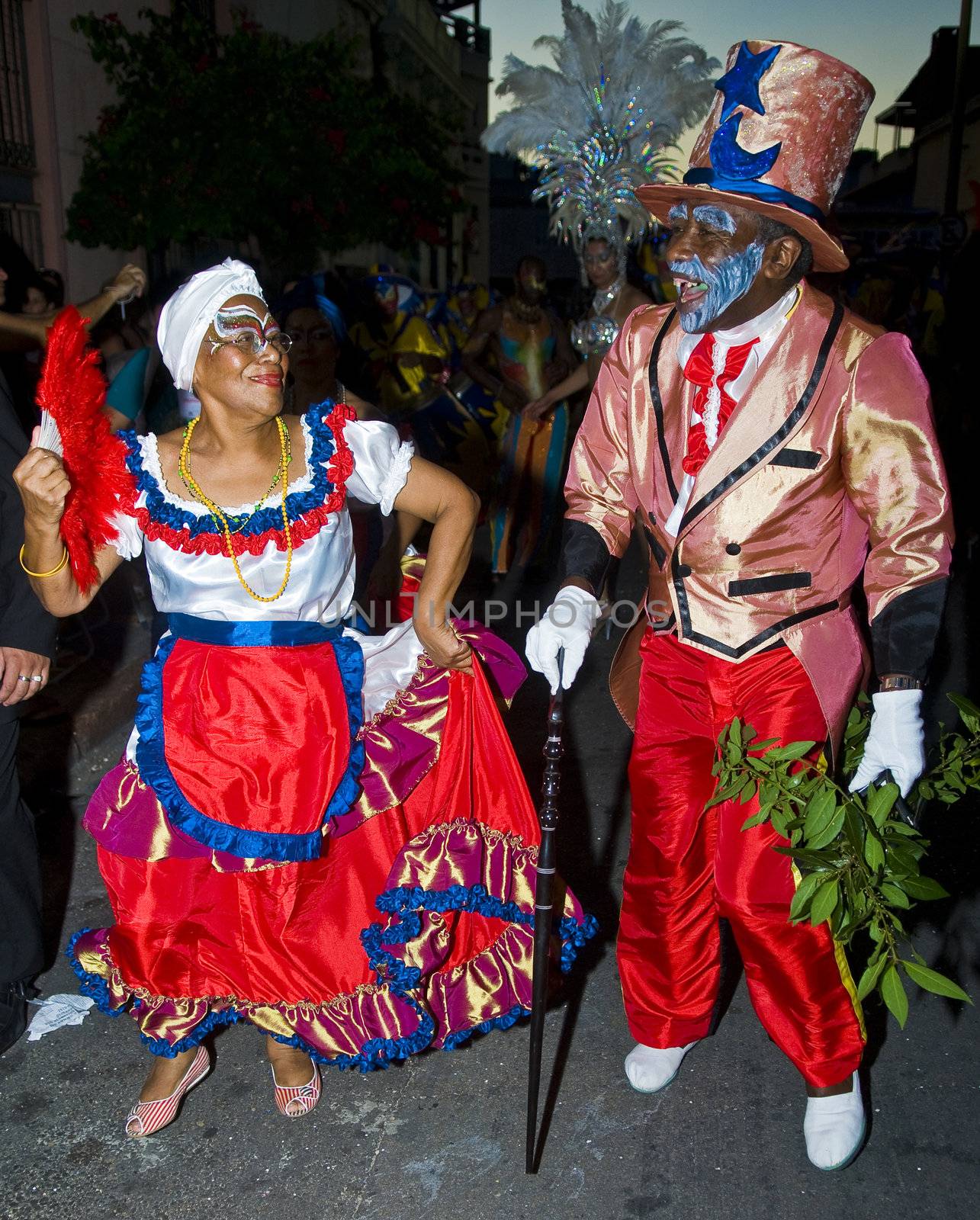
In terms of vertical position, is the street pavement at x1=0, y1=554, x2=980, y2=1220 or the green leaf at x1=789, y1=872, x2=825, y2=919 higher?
the green leaf at x1=789, y1=872, x2=825, y2=919

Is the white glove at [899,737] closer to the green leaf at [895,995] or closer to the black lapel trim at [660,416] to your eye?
the green leaf at [895,995]

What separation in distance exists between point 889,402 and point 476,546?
709 cm

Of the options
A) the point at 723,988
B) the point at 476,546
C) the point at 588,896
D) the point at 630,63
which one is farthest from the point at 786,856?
the point at 476,546

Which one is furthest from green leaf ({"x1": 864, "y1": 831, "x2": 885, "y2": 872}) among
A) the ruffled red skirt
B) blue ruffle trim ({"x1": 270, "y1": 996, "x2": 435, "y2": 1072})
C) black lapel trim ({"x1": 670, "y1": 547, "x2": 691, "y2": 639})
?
blue ruffle trim ({"x1": 270, "y1": 996, "x2": 435, "y2": 1072})

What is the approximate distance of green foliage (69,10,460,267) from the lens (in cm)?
761

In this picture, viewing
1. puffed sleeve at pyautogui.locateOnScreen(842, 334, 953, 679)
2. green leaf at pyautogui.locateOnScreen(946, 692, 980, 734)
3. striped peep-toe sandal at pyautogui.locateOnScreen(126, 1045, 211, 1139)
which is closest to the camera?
puffed sleeve at pyautogui.locateOnScreen(842, 334, 953, 679)

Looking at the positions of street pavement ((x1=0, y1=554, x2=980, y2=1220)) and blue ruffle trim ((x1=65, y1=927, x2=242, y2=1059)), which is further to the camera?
blue ruffle trim ((x1=65, y1=927, x2=242, y2=1059))

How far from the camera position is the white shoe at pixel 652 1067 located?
3.00 meters

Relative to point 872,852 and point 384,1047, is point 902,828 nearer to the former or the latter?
point 872,852

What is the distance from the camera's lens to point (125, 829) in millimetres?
2711

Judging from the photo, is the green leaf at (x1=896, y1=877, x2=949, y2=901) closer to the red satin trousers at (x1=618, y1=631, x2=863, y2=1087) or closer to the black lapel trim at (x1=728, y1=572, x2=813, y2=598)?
the red satin trousers at (x1=618, y1=631, x2=863, y2=1087)

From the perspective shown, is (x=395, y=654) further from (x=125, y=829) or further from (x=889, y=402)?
(x=889, y=402)

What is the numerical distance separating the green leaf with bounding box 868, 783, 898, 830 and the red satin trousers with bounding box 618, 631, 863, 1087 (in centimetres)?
23

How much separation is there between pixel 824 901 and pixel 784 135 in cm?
158
